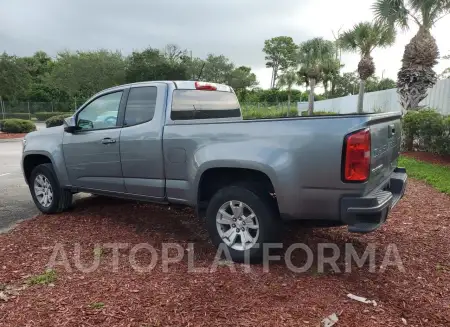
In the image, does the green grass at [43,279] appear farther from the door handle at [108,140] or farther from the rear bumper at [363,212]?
the rear bumper at [363,212]

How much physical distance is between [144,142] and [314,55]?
122 feet

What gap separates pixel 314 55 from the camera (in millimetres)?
38375

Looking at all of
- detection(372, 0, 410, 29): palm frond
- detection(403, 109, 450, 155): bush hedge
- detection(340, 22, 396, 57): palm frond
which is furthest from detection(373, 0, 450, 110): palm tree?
detection(340, 22, 396, 57): palm frond

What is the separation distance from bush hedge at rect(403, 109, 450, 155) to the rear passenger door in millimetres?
8608

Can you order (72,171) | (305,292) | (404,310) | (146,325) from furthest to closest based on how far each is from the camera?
(72,171) → (305,292) → (404,310) → (146,325)

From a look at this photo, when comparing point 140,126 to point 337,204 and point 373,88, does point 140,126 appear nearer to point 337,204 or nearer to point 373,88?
point 337,204

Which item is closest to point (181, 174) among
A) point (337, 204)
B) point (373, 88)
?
point (337, 204)

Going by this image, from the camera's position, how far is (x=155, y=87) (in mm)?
4508

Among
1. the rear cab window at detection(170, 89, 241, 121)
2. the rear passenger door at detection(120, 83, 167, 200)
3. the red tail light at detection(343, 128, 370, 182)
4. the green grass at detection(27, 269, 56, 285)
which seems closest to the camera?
the red tail light at detection(343, 128, 370, 182)

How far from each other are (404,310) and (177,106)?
3.03 m

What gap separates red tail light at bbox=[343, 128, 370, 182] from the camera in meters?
3.05

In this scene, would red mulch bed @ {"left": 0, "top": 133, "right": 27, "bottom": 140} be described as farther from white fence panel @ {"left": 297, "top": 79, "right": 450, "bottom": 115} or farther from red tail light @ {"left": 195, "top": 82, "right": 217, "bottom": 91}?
white fence panel @ {"left": 297, "top": 79, "right": 450, "bottom": 115}

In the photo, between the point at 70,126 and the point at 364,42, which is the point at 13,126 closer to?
the point at 70,126

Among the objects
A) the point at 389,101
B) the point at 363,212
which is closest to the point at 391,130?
the point at 363,212
